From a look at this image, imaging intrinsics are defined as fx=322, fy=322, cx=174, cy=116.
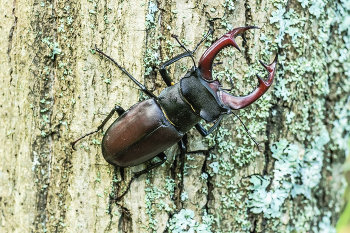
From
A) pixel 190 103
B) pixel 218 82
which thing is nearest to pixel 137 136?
pixel 190 103

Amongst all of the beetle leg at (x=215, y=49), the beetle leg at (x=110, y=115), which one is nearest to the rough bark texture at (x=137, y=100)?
the beetle leg at (x=110, y=115)

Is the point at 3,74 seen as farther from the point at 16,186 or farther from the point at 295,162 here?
the point at 295,162

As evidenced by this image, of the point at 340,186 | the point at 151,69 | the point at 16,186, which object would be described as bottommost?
the point at 340,186

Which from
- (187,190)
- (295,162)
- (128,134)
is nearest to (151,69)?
(128,134)

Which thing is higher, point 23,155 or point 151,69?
point 151,69

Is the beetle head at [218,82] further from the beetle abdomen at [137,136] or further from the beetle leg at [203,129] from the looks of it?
the beetle abdomen at [137,136]
